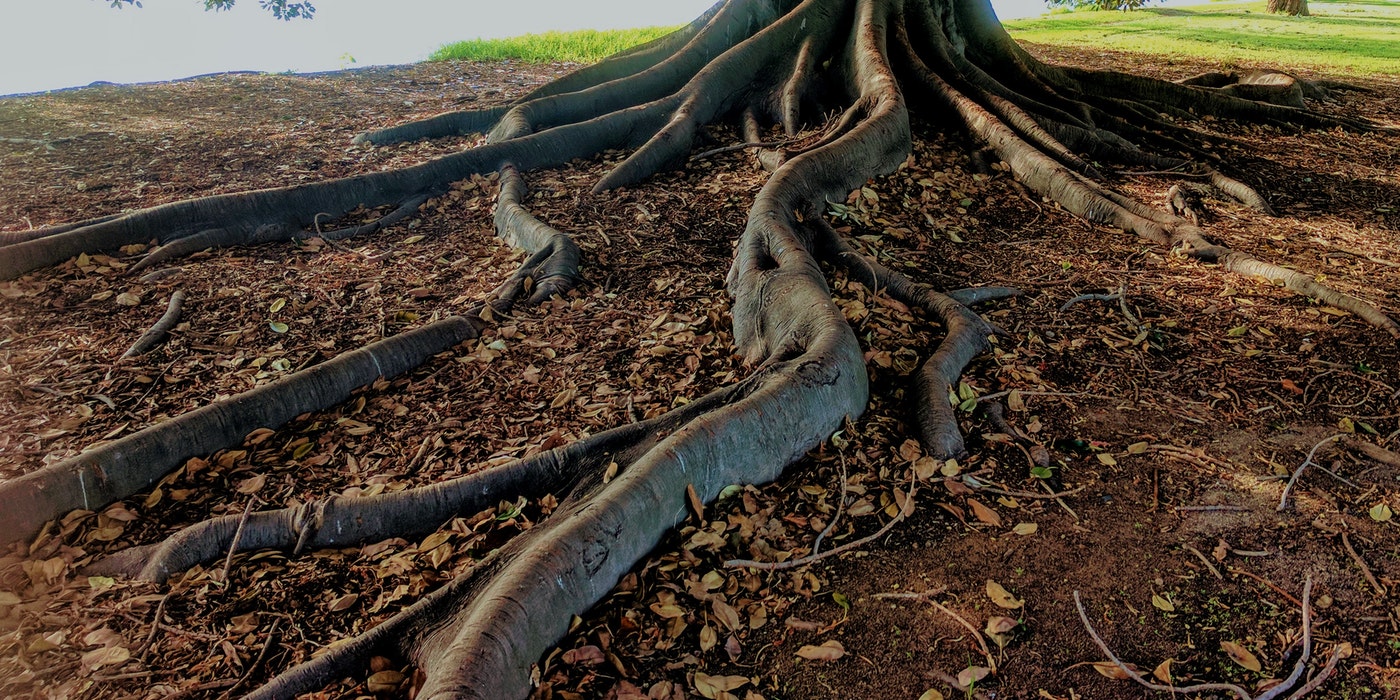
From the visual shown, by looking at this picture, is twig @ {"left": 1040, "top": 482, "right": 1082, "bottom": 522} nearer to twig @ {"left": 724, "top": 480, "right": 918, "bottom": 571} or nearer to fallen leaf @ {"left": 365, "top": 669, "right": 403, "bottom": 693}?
twig @ {"left": 724, "top": 480, "right": 918, "bottom": 571}

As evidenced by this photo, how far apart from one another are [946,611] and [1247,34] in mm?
18579

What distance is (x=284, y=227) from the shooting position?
6.53 metres

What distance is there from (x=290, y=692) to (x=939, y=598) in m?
2.27

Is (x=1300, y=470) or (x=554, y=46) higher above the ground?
(x=554, y=46)

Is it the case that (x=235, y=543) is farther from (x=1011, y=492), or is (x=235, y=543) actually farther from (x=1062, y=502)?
(x=1062, y=502)

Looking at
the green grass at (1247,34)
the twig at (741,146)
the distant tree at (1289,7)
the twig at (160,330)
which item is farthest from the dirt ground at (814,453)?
the distant tree at (1289,7)

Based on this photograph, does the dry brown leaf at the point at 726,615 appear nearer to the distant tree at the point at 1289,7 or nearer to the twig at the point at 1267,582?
the twig at the point at 1267,582

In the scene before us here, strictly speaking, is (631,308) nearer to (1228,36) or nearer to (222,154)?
(222,154)

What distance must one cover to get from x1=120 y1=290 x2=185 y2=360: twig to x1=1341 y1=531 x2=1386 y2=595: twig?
20.0 feet

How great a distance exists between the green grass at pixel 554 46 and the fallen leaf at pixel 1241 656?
13.6m

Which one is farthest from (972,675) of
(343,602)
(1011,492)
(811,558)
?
(343,602)

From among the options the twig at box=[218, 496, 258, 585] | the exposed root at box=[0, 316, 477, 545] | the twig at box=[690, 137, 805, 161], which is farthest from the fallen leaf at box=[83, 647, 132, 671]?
the twig at box=[690, 137, 805, 161]

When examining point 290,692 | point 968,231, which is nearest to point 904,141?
point 968,231

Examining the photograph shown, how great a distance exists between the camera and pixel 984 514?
11.0 ft
